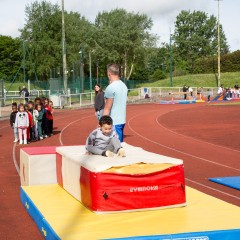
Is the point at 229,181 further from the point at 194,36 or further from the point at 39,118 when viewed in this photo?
the point at 194,36

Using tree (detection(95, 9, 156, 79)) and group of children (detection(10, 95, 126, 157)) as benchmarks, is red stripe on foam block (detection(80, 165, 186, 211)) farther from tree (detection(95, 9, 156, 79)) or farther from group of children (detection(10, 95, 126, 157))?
tree (detection(95, 9, 156, 79))

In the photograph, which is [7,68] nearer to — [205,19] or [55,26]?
[55,26]

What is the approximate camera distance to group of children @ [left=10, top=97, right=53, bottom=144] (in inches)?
713

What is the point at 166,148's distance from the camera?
53.4ft

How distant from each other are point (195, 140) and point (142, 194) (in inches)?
466

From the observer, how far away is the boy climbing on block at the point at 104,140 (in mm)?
A: 7945

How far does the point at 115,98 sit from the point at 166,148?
7375 millimetres

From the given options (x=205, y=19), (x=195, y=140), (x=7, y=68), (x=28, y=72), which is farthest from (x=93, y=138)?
(x=205, y=19)

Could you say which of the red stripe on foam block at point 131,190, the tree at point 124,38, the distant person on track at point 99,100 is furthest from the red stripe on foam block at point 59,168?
the tree at point 124,38

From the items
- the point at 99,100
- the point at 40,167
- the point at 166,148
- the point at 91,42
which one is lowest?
the point at 166,148

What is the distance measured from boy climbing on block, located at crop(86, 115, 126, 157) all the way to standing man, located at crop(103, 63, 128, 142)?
3.17 ft

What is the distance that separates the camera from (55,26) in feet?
277

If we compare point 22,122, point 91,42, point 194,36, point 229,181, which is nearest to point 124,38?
point 91,42

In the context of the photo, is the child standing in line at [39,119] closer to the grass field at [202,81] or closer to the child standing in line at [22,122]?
the child standing in line at [22,122]
